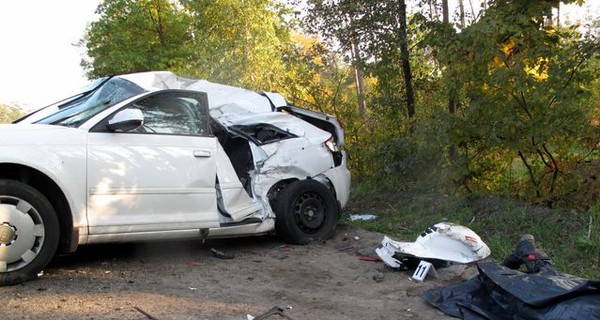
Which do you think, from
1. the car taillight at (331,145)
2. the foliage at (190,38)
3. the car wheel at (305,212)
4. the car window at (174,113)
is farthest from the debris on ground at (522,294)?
the foliage at (190,38)

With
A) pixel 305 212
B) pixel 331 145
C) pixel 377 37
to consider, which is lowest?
pixel 305 212

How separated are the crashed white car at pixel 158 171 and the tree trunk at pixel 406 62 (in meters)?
4.26

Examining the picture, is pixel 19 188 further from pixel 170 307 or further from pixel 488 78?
pixel 488 78

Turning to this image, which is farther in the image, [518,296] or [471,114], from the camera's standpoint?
[471,114]

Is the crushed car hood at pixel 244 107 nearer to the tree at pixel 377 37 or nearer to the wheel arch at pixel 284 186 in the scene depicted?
the wheel arch at pixel 284 186

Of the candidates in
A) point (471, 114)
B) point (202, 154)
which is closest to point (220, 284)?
point (202, 154)

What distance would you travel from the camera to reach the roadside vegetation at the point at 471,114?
6332 mm

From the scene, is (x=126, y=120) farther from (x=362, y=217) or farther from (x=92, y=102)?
(x=362, y=217)

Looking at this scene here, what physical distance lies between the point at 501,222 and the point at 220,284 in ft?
12.0

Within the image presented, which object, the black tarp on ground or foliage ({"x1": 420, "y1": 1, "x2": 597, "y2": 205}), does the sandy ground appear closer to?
the black tarp on ground

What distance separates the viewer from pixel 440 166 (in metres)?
7.95

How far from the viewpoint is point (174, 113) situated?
17.7ft

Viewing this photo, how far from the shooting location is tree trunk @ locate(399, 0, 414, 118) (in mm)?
10453

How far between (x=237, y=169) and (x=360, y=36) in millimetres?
5794
